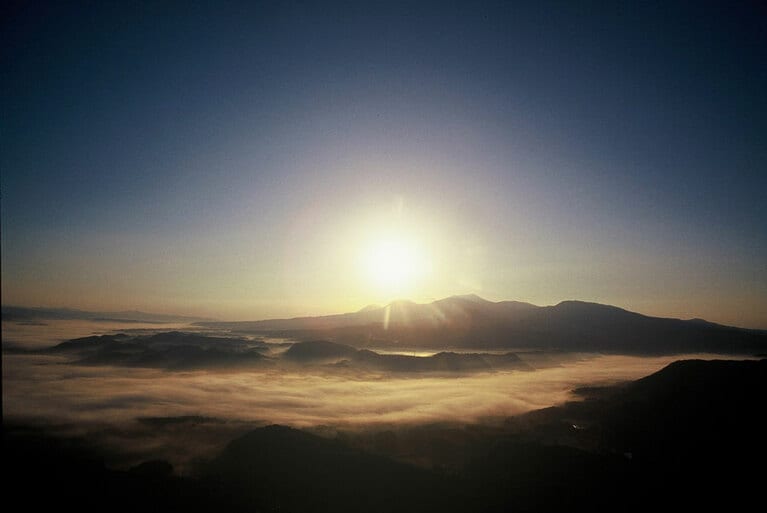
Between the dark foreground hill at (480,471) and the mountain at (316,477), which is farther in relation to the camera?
the mountain at (316,477)

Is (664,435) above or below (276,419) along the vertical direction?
above

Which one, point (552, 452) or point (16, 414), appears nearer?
→ point (16, 414)

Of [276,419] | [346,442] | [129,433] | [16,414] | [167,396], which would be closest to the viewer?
[16,414]

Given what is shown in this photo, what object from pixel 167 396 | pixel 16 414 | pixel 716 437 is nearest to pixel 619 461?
pixel 716 437

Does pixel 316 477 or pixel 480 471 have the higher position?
pixel 480 471

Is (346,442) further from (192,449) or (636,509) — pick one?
(636,509)

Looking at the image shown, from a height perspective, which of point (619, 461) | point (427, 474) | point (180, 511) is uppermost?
point (619, 461)

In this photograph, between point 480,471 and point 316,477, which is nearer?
point 480,471

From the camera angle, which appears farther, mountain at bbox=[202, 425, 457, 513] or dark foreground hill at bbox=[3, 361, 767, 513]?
mountain at bbox=[202, 425, 457, 513]
